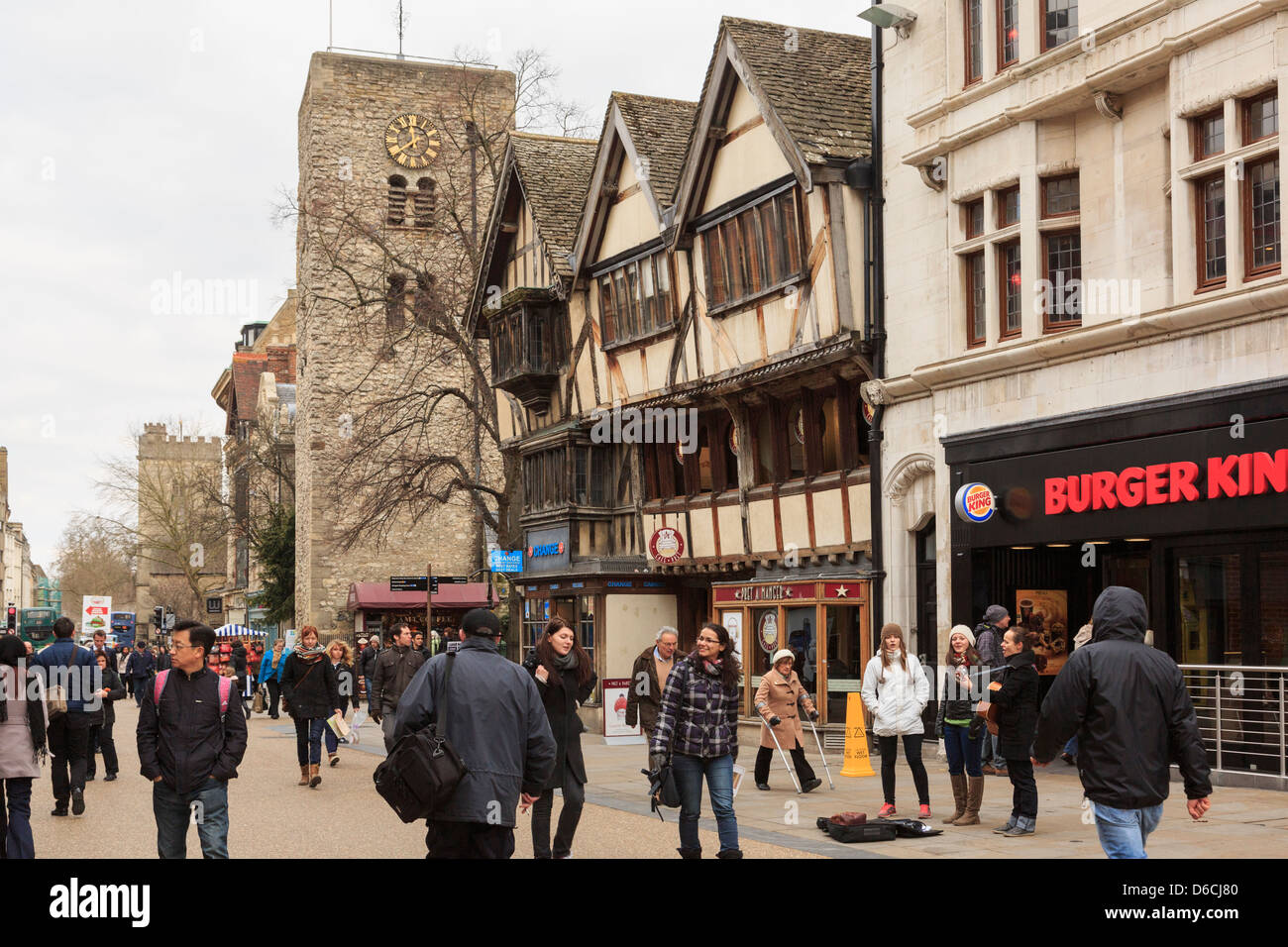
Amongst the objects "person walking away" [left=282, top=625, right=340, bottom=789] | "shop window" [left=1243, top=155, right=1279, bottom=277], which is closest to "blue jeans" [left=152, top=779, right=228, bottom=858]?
"person walking away" [left=282, top=625, right=340, bottom=789]

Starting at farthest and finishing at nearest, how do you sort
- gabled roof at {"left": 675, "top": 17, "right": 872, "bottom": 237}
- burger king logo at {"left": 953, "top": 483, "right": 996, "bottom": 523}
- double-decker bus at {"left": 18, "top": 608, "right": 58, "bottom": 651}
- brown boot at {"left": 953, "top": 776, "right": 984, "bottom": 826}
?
1. double-decker bus at {"left": 18, "top": 608, "right": 58, "bottom": 651}
2. gabled roof at {"left": 675, "top": 17, "right": 872, "bottom": 237}
3. burger king logo at {"left": 953, "top": 483, "right": 996, "bottom": 523}
4. brown boot at {"left": 953, "top": 776, "right": 984, "bottom": 826}

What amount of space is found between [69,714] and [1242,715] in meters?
12.2

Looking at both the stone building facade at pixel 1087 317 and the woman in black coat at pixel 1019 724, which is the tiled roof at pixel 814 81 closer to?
the stone building facade at pixel 1087 317

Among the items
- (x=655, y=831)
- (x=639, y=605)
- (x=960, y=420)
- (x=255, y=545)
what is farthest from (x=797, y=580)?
(x=255, y=545)

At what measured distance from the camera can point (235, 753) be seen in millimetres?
9672

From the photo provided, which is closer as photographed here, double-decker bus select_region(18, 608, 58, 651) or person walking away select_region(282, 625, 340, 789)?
person walking away select_region(282, 625, 340, 789)

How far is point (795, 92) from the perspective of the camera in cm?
2427

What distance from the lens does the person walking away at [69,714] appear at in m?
16.0

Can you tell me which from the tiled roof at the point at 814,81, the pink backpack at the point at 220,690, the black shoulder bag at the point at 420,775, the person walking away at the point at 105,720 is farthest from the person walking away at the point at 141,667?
the black shoulder bag at the point at 420,775

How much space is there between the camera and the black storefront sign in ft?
53.0

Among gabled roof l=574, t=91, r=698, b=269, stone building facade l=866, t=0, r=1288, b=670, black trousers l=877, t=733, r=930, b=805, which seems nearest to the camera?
black trousers l=877, t=733, r=930, b=805

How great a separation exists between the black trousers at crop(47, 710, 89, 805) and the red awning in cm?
3227

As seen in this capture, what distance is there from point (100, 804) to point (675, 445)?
46.5ft

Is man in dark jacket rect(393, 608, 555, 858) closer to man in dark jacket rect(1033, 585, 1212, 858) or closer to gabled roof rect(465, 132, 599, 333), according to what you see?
man in dark jacket rect(1033, 585, 1212, 858)
